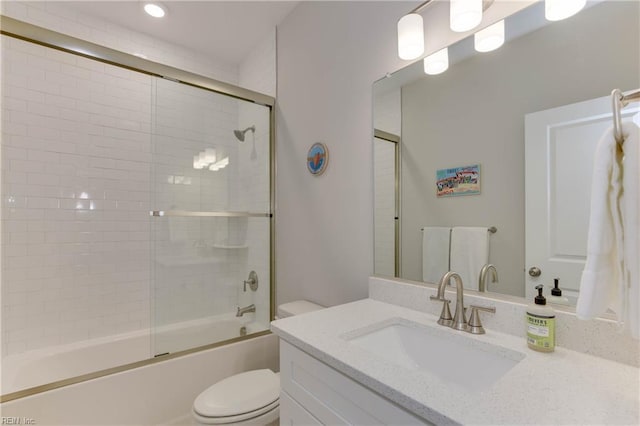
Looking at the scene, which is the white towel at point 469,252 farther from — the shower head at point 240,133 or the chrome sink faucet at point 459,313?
the shower head at point 240,133

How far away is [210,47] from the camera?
254 cm

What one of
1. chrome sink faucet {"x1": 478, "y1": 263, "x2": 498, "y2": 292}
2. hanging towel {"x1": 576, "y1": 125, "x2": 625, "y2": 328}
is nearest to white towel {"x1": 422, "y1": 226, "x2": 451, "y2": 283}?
chrome sink faucet {"x1": 478, "y1": 263, "x2": 498, "y2": 292}

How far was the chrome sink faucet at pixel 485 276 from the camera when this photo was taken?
1.03m

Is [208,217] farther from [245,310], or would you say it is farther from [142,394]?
[142,394]

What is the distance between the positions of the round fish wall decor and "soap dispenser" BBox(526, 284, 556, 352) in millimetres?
1224

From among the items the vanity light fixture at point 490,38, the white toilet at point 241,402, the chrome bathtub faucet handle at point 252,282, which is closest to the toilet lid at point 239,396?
the white toilet at point 241,402

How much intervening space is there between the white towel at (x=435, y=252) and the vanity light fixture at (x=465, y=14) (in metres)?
0.74

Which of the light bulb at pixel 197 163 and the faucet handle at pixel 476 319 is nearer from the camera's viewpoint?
the faucet handle at pixel 476 319

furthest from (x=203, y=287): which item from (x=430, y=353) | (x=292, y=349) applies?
(x=430, y=353)

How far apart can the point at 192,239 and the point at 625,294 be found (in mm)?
2083

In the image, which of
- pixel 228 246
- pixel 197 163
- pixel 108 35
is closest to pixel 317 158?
pixel 197 163

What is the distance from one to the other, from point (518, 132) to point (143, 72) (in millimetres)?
1949

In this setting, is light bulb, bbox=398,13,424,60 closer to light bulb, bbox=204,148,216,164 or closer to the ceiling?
the ceiling

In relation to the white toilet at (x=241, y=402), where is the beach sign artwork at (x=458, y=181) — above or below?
above
